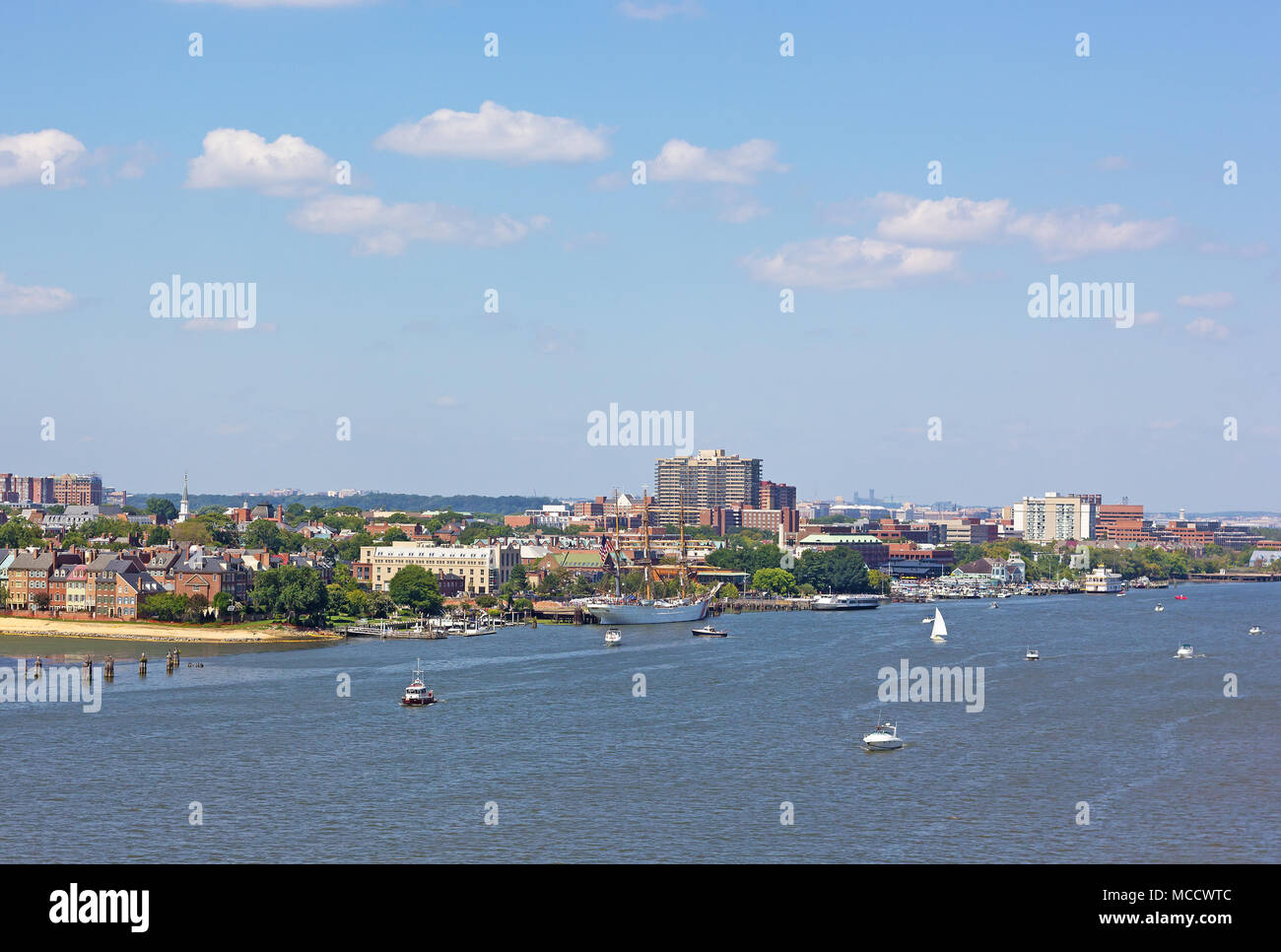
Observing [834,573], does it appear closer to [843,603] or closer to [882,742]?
[843,603]

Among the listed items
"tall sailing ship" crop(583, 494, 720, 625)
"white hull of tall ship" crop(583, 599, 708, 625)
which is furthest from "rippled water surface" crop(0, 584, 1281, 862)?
"tall sailing ship" crop(583, 494, 720, 625)

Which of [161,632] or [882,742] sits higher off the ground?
[882,742]

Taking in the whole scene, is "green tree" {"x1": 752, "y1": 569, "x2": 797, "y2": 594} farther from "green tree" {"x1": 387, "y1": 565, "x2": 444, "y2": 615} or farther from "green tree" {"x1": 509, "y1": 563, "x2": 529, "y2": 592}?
"green tree" {"x1": 387, "y1": 565, "x2": 444, "y2": 615}

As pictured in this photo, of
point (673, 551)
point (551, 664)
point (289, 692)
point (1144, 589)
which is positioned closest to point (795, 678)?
point (551, 664)

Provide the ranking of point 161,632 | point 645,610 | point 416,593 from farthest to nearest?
point 645,610 < point 416,593 < point 161,632

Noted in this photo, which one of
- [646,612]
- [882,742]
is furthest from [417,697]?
[646,612]

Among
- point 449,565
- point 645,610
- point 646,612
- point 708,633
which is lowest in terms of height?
point 708,633

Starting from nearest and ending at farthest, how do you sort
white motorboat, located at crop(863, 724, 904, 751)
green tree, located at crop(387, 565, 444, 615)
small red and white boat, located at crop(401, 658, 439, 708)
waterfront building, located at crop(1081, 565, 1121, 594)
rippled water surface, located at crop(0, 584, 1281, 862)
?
rippled water surface, located at crop(0, 584, 1281, 862) → white motorboat, located at crop(863, 724, 904, 751) → small red and white boat, located at crop(401, 658, 439, 708) → green tree, located at crop(387, 565, 444, 615) → waterfront building, located at crop(1081, 565, 1121, 594)
